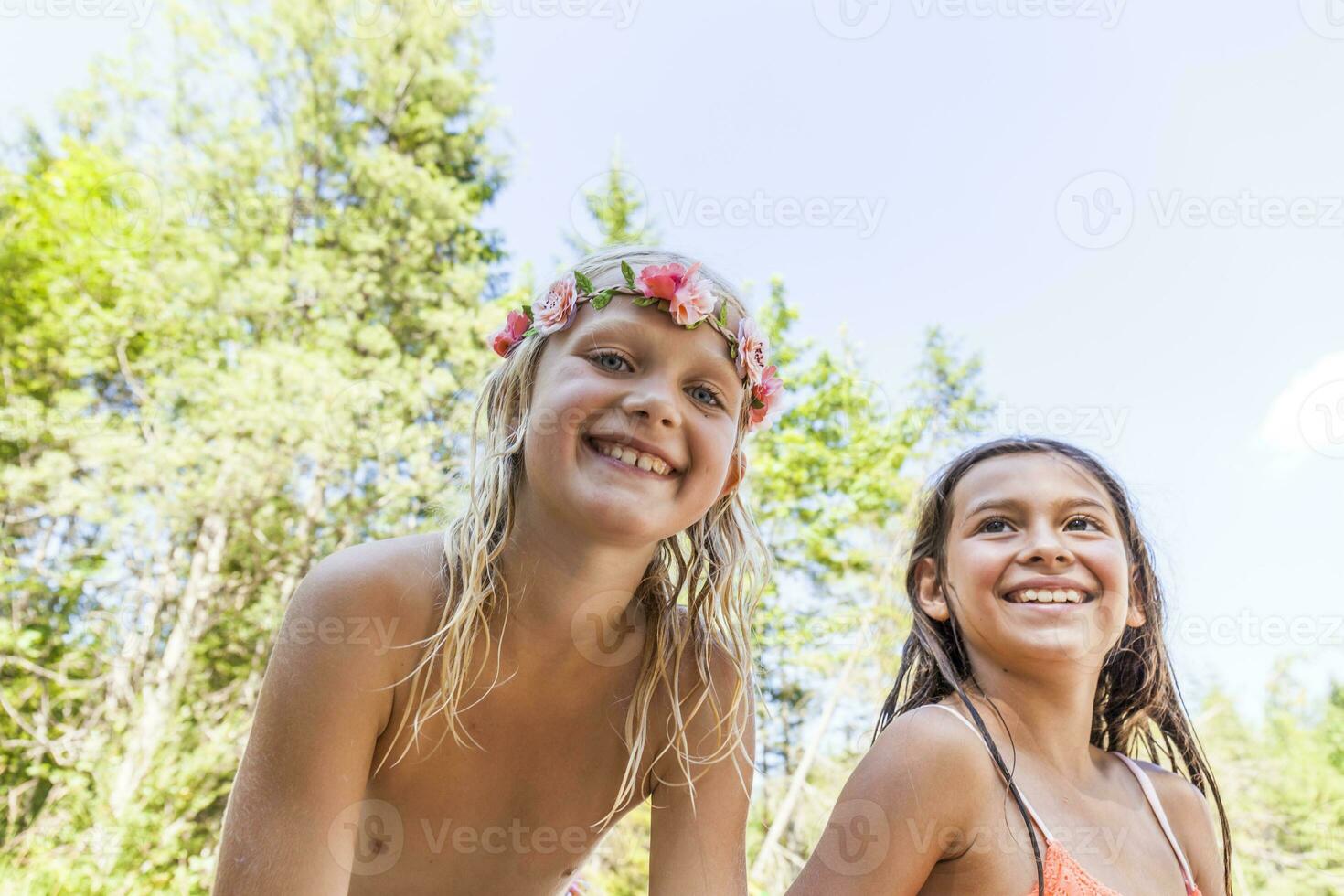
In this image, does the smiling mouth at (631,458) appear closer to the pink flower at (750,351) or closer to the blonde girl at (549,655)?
the blonde girl at (549,655)

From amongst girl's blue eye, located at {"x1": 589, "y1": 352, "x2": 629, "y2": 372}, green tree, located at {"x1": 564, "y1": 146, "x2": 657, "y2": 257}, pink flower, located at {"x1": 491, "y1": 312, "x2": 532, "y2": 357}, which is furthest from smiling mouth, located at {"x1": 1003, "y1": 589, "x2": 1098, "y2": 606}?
green tree, located at {"x1": 564, "y1": 146, "x2": 657, "y2": 257}

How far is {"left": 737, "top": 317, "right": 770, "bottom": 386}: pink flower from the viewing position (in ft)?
6.11

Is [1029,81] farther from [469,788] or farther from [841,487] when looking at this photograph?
[469,788]

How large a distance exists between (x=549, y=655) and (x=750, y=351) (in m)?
0.71

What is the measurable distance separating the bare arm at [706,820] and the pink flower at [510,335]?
83 cm

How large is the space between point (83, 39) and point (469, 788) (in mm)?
10577

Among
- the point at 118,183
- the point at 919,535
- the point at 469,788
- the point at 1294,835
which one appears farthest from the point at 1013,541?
the point at 118,183

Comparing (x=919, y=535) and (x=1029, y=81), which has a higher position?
(x=1029, y=81)

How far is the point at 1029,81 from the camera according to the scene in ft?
31.3

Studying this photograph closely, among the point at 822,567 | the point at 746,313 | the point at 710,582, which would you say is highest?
the point at 822,567

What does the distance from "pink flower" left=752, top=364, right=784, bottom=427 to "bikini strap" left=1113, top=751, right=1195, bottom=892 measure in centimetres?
102

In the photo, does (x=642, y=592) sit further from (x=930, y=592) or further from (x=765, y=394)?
(x=930, y=592)
